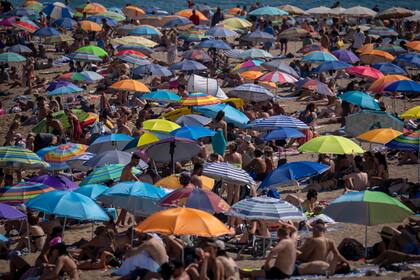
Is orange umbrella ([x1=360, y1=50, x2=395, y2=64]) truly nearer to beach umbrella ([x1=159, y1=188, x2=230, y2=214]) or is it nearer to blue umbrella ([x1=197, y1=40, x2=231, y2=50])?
blue umbrella ([x1=197, y1=40, x2=231, y2=50])

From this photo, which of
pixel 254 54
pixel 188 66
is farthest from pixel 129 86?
pixel 254 54

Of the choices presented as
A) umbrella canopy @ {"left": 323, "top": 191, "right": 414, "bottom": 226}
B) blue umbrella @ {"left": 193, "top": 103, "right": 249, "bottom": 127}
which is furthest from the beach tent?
umbrella canopy @ {"left": 323, "top": 191, "right": 414, "bottom": 226}

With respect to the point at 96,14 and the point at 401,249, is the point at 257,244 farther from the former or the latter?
the point at 96,14

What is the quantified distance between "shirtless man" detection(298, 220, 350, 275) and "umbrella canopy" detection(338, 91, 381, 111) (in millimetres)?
9435

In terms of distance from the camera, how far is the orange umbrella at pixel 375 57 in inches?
1110

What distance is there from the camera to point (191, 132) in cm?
1748

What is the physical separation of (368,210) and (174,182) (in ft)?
10.9

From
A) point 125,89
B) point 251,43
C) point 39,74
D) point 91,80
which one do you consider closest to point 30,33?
point 39,74

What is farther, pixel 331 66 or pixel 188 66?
pixel 188 66

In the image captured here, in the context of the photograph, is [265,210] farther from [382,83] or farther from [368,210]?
[382,83]

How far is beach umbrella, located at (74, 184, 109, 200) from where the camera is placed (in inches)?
557

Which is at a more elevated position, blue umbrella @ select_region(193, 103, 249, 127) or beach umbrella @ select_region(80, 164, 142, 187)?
beach umbrella @ select_region(80, 164, 142, 187)

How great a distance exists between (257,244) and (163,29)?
85.7ft

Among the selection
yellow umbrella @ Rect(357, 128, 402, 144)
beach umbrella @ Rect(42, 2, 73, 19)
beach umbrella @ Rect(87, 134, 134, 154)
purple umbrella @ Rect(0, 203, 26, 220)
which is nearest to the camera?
purple umbrella @ Rect(0, 203, 26, 220)
